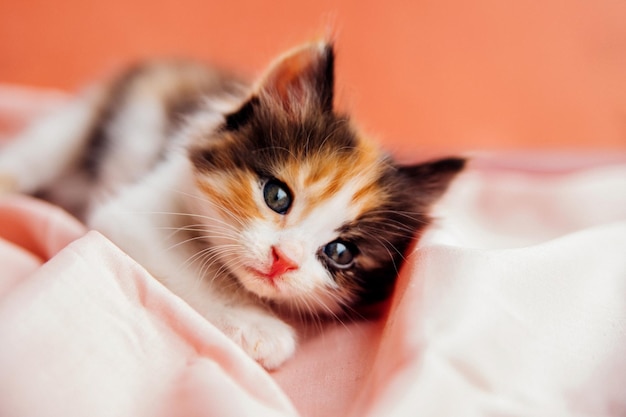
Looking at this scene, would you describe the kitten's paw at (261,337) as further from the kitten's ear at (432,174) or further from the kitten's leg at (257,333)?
the kitten's ear at (432,174)

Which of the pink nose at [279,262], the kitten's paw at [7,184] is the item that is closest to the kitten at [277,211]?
the pink nose at [279,262]

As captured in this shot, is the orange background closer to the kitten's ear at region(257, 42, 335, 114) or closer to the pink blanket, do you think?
the kitten's ear at region(257, 42, 335, 114)

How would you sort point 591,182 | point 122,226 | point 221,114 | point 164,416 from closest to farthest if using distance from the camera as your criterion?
point 164,416 → point 122,226 → point 221,114 → point 591,182

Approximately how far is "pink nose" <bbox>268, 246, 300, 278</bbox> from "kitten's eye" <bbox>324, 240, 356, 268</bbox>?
0.13 metres

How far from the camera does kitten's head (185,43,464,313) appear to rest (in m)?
1.19

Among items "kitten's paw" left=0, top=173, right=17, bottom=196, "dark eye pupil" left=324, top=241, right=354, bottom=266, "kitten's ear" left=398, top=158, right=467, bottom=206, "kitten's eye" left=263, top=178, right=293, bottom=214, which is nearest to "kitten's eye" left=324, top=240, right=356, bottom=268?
"dark eye pupil" left=324, top=241, right=354, bottom=266

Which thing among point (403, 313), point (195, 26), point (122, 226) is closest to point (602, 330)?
point (403, 313)

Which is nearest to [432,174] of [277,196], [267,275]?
[277,196]

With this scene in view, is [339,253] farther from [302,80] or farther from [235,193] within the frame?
[302,80]

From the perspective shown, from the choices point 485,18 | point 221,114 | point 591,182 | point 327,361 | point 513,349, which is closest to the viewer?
point 513,349

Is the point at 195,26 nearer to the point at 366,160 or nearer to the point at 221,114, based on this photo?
the point at 221,114

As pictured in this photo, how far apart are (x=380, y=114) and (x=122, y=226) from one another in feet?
5.53

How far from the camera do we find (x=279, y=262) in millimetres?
1138

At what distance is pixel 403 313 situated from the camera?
1010 millimetres
